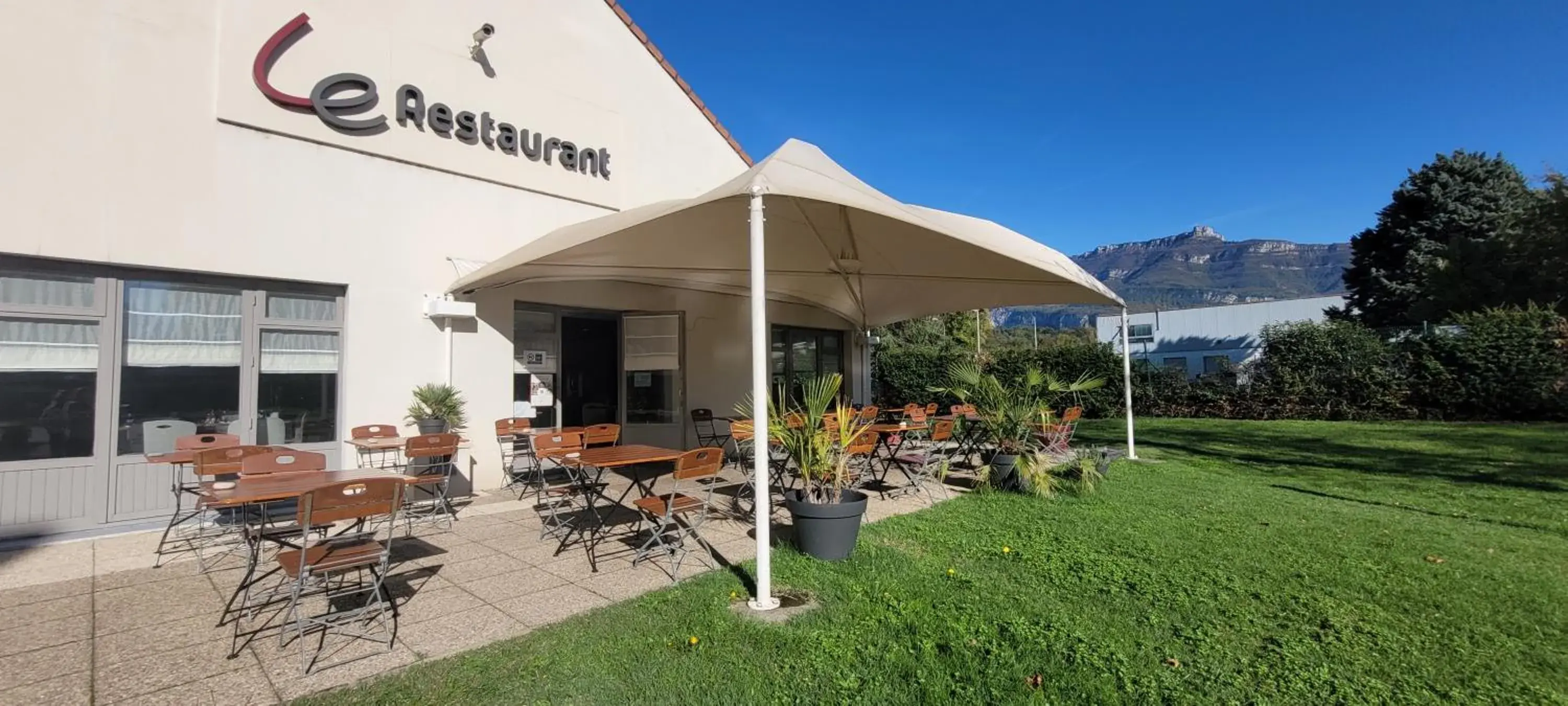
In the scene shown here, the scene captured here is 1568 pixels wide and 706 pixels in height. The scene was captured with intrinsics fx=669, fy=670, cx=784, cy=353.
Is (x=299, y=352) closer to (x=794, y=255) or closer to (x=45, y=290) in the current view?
(x=45, y=290)

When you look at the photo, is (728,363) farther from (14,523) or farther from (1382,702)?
(1382,702)

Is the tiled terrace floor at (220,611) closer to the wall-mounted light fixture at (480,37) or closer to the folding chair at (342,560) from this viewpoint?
the folding chair at (342,560)

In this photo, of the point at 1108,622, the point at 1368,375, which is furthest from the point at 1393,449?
the point at 1108,622

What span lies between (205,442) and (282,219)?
211cm

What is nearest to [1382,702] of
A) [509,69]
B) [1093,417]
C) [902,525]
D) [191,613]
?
[902,525]

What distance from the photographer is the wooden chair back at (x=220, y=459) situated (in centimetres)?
434

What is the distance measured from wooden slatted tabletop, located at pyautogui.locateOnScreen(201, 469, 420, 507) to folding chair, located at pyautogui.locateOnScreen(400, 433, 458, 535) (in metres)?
0.52

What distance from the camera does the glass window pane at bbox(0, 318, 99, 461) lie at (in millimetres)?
5016

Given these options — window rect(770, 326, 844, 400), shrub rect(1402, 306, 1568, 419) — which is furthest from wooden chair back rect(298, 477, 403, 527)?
shrub rect(1402, 306, 1568, 419)

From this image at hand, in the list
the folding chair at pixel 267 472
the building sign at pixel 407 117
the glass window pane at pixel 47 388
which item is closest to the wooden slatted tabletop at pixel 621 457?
the folding chair at pixel 267 472

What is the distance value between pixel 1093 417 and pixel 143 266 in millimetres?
17614

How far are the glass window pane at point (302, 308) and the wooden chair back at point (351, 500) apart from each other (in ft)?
13.0

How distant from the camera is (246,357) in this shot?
593 cm

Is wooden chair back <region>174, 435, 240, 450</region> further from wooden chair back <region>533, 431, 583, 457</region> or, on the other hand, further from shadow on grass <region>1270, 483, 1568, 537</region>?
shadow on grass <region>1270, 483, 1568, 537</region>
